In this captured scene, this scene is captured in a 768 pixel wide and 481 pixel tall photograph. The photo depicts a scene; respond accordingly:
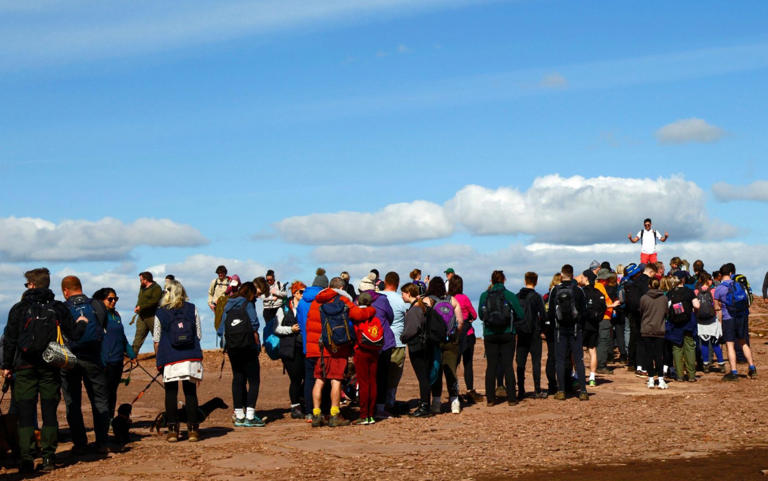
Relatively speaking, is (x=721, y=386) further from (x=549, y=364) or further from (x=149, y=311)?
(x=149, y=311)

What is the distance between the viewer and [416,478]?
10078 millimetres

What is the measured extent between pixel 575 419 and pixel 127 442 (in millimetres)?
6441

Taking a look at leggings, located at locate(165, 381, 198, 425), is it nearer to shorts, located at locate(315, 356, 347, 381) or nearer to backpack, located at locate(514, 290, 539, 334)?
shorts, located at locate(315, 356, 347, 381)

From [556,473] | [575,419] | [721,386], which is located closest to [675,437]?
[575,419]

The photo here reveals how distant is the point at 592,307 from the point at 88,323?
9.20m

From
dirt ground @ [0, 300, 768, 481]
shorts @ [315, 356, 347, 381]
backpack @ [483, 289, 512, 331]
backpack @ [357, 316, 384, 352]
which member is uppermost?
backpack @ [483, 289, 512, 331]

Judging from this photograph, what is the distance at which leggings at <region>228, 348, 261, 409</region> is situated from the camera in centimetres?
1365

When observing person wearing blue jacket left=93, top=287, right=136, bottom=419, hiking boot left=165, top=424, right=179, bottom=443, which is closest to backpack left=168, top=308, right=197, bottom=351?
person wearing blue jacket left=93, top=287, right=136, bottom=419

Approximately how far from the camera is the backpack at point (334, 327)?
13680 millimetres

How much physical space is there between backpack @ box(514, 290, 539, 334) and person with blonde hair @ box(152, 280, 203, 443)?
5698mm

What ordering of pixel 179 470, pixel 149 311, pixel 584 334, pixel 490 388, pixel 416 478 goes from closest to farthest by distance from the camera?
1. pixel 416 478
2. pixel 179 470
3. pixel 490 388
4. pixel 584 334
5. pixel 149 311

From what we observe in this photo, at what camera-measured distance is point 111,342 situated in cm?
1289

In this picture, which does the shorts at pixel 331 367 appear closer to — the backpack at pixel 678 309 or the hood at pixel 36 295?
the hood at pixel 36 295

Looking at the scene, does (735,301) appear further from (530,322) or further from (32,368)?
(32,368)
